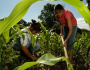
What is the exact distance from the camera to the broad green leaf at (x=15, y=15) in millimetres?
151

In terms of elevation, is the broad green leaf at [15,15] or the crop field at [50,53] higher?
the broad green leaf at [15,15]

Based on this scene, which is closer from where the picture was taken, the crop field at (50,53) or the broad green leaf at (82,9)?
the broad green leaf at (82,9)

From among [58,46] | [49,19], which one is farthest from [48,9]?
[58,46]

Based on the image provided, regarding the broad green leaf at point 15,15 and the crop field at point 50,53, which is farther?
the crop field at point 50,53

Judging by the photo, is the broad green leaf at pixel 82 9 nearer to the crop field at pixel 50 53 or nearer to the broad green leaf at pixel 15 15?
the broad green leaf at pixel 15 15

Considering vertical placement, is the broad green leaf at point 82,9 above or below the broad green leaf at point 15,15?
below

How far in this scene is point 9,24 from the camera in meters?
0.16

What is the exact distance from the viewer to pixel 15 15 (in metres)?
0.16

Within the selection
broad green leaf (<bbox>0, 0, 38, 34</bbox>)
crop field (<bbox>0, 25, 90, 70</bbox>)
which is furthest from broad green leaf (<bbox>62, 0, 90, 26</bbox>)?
crop field (<bbox>0, 25, 90, 70</bbox>)

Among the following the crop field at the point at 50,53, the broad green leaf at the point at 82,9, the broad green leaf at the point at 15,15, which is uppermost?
the broad green leaf at the point at 15,15

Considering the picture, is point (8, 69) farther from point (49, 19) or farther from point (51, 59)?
point (49, 19)

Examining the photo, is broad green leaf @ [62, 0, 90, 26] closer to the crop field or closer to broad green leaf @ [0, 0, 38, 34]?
broad green leaf @ [0, 0, 38, 34]

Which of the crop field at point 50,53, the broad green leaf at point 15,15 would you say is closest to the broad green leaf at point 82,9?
the broad green leaf at point 15,15

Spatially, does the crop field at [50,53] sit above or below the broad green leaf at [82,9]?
below
